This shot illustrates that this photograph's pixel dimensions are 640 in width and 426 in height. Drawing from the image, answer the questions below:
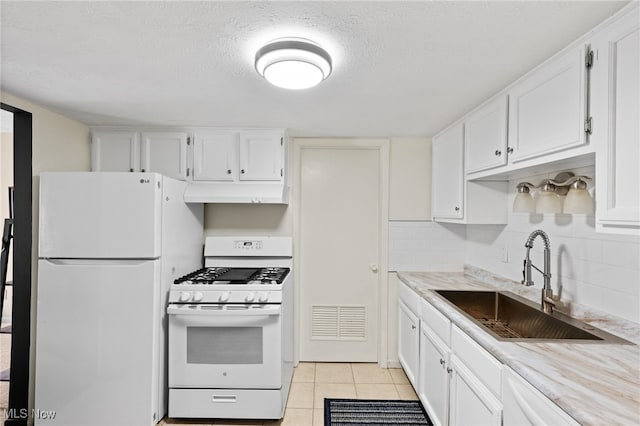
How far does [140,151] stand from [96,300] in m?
1.29

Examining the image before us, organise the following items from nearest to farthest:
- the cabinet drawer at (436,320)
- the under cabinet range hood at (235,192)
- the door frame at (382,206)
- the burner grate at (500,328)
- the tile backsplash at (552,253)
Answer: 1. the tile backsplash at (552,253)
2. the cabinet drawer at (436,320)
3. the burner grate at (500,328)
4. the under cabinet range hood at (235,192)
5. the door frame at (382,206)

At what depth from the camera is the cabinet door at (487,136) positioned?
2.01 meters

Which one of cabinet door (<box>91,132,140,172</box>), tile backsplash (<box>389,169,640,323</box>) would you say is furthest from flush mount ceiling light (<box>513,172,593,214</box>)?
cabinet door (<box>91,132,140,172</box>)

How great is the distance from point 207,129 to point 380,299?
2167mm

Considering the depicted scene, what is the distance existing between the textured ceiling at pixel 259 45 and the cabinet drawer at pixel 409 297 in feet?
4.48

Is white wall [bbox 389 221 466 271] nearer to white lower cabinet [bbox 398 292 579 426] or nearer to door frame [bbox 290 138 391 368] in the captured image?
door frame [bbox 290 138 391 368]

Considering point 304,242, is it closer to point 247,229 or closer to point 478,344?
point 247,229

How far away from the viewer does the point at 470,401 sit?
5.51 feet

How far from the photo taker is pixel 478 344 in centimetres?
161

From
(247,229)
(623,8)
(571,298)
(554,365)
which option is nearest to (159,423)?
(247,229)

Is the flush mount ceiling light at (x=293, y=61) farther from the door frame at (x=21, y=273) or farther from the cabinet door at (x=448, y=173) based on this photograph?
the door frame at (x=21, y=273)

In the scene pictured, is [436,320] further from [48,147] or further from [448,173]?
[48,147]

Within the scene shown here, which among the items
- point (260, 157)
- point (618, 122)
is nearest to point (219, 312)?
point (260, 157)

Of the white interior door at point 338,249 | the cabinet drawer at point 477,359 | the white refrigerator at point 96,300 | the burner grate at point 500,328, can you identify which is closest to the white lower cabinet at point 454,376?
the cabinet drawer at point 477,359
